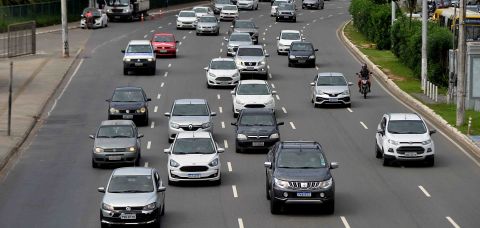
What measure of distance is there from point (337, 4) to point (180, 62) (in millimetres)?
68171

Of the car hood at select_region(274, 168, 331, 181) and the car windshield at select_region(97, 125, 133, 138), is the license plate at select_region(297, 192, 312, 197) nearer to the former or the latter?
the car hood at select_region(274, 168, 331, 181)

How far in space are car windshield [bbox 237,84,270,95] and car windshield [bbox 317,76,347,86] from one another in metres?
3.91

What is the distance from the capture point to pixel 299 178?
34.3m

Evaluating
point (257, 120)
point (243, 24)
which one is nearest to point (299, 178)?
point (257, 120)

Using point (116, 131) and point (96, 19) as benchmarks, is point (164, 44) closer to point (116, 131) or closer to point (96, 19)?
point (96, 19)

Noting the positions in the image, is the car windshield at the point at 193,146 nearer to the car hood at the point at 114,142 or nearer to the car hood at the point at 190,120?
the car hood at the point at 114,142

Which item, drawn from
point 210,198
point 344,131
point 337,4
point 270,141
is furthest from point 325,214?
point 337,4

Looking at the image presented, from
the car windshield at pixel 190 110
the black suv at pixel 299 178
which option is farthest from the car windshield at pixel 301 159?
the car windshield at pixel 190 110

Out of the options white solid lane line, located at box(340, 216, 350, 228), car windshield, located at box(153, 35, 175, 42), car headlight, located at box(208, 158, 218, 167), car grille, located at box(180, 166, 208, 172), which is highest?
car windshield, located at box(153, 35, 175, 42)

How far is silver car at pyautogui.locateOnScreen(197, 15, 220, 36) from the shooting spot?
93.7 metres

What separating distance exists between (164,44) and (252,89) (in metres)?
24.3

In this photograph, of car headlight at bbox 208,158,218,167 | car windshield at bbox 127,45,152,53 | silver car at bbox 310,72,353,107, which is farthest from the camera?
car windshield at bbox 127,45,152,53

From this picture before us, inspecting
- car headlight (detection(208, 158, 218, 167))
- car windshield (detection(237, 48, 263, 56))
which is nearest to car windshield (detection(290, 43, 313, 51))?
car windshield (detection(237, 48, 263, 56))

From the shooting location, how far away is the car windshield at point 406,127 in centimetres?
4331
